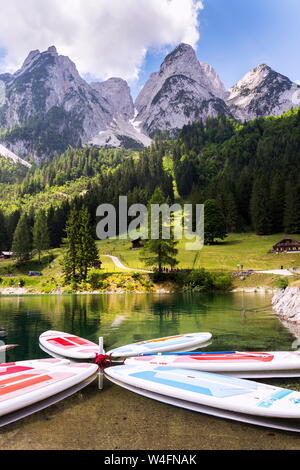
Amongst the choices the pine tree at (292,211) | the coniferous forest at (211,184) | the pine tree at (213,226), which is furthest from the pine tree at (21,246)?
the pine tree at (292,211)

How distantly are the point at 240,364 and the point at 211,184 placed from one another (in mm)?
104108

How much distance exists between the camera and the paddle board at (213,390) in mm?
7230

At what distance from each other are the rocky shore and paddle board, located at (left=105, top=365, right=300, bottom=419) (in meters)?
15.7

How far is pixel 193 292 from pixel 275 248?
1079 inches

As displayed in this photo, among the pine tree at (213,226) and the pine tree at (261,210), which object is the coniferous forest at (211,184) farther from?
the pine tree at (213,226)

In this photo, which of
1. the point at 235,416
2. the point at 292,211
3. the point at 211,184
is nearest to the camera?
the point at 235,416

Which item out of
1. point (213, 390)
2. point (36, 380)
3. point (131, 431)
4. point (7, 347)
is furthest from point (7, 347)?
point (213, 390)

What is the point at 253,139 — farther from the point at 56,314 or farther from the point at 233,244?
the point at 56,314

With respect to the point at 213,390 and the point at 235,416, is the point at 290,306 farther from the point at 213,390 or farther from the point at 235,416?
the point at 235,416

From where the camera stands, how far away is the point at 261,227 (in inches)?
3211

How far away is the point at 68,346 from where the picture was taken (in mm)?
15148

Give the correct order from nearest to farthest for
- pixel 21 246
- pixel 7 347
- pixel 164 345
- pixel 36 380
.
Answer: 1. pixel 36 380
2. pixel 164 345
3. pixel 7 347
4. pixel 21 246

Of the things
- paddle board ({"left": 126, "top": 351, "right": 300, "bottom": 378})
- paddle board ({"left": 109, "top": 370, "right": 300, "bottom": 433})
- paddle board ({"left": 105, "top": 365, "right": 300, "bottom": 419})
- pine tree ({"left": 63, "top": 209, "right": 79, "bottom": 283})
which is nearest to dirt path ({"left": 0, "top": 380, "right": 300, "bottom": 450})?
paddle board ({"left": 109, "top": 370, "right": 300, "bottom": 433})
